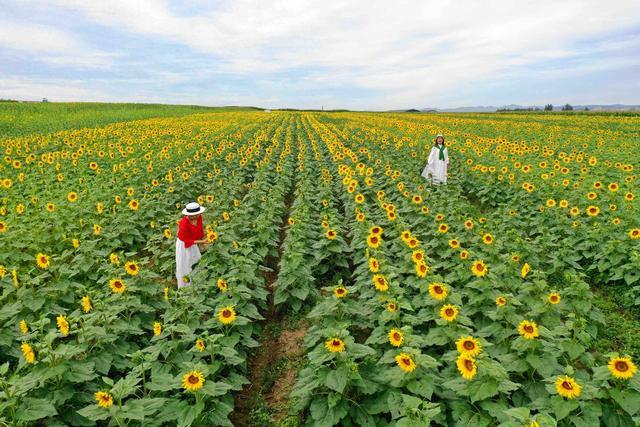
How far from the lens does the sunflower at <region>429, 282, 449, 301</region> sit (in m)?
4.37

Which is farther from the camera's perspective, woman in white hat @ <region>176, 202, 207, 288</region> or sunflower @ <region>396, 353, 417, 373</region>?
woman in white hat @ <region>176, 202, 207, 288</region>

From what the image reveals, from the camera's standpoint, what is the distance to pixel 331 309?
4.55 m

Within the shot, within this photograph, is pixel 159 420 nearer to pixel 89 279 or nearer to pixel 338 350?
pixel 338 350

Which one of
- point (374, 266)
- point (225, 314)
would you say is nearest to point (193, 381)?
point (225, 314)

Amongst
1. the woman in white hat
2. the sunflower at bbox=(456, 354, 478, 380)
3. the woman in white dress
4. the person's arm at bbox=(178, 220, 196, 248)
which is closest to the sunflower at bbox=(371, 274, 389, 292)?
the sunflower at bbox=(456, 354, 478, 380)

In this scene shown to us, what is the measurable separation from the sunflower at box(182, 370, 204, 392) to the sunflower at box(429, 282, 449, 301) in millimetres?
2625

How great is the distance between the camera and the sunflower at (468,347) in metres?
3.33

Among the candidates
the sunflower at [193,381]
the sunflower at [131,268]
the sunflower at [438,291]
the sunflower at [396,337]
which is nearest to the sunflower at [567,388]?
the sunflower at [396,337]

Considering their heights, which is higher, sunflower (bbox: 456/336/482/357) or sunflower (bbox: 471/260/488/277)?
sunflower (bbox: 471/260/488/277)

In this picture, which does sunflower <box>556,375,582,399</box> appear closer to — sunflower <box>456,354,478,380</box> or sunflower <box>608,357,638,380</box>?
sunflower <box>608,357,638,380</box>

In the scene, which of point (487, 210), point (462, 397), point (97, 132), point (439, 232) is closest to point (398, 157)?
point (487, 210)

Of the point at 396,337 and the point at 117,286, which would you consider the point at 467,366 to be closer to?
the point at 396,337

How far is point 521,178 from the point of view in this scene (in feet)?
35.4

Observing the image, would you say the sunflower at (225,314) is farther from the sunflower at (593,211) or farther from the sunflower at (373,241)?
the sunflower at (593,211)
